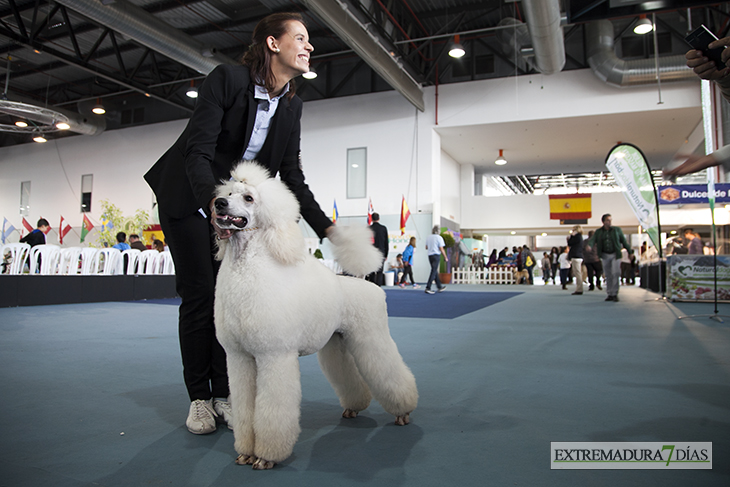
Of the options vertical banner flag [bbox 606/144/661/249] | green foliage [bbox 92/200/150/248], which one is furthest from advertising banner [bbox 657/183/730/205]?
green foliage [bbox 92/200/150/248]

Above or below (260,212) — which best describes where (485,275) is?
below

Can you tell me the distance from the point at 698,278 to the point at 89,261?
9.81 metres

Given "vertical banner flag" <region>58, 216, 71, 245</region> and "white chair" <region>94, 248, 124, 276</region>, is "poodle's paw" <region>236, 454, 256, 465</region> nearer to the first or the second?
"white chair" <region>94, 248, 124, 276</region>

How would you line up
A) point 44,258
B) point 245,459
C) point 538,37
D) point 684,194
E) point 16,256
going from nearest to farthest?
point 245,459 → point 16,256 → point 44,258 → point 684,194 → point 538,37

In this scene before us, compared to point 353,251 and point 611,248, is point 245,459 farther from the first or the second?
point 611,248

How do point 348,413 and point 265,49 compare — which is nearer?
point 265,49

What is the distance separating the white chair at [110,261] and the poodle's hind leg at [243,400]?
714 centimetres

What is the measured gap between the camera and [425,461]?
1382 millimetres

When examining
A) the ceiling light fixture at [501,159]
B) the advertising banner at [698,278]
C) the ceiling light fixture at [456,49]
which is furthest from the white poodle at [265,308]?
the ceiling light fixture at [501,159]

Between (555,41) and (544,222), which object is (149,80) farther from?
(544,222)

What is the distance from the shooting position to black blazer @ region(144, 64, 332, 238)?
1.53 meters

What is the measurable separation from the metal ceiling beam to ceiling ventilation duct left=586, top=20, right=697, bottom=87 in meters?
4.64

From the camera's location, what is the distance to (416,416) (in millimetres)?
1820

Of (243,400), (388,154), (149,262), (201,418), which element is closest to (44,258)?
(149,262)
